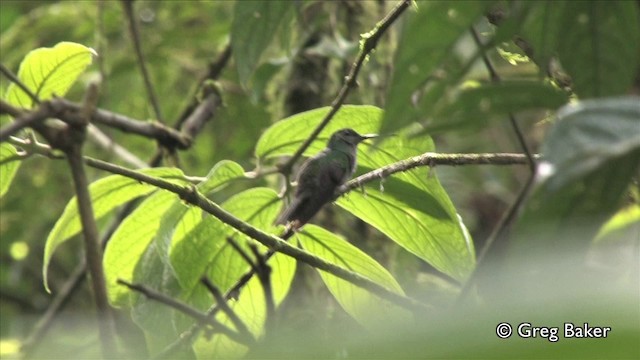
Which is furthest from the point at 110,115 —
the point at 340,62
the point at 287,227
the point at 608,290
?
the point at 608,290

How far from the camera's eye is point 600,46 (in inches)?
38.1

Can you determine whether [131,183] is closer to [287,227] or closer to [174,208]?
[174,208]

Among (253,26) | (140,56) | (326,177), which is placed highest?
(140,56)

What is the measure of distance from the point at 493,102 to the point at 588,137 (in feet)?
0.58

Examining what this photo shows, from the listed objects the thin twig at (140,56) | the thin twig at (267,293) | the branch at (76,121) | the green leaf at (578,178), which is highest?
the thin twig at (140,56)

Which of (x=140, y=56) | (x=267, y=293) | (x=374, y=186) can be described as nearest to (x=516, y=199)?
(x=374, y=186)

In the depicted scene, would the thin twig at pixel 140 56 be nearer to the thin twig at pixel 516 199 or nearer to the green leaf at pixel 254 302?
the green leaf at pixel 254 302

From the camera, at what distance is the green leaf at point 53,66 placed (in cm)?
149

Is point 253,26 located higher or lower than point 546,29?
higher

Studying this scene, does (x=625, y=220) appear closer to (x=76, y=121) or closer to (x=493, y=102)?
(x=493, y=102)

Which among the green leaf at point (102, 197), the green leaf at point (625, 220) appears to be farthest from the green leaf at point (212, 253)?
the green leaf at point (625, 220)

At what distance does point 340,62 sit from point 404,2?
178 centimetres

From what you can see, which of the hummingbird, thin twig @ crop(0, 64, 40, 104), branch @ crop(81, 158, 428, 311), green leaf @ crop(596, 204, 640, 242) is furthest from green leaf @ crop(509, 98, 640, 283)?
green leaf @ crop(596, 204, 640, 242)

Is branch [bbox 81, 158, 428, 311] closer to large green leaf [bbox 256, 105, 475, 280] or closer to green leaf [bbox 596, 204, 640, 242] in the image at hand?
large green leaf [bbox 256, 105, 475, 280]
